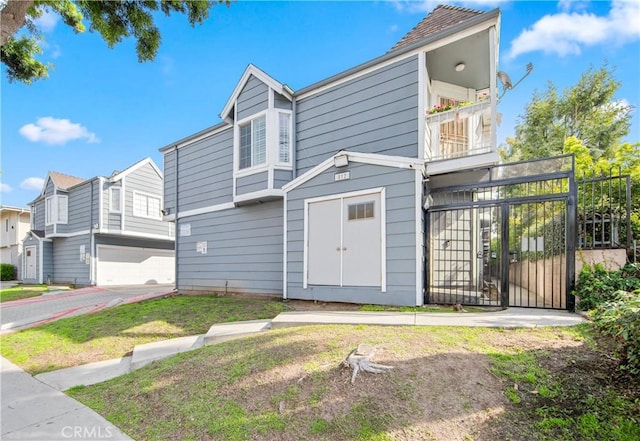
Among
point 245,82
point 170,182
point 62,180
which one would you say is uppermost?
point 245,82

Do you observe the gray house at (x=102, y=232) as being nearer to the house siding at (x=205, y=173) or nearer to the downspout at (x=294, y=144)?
the house siding at (x=205, y=173)

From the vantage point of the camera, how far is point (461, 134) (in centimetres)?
730

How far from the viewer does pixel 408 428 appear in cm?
228

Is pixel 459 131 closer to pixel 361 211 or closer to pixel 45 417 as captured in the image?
pixel 361 211

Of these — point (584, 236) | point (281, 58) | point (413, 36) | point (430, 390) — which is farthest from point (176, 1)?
point (584, 236)

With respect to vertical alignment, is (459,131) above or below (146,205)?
above

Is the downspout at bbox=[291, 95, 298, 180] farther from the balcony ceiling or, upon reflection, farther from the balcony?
the balcony ceiling

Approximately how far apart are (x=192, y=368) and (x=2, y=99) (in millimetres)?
7947

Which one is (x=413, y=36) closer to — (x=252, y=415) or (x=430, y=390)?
(x=430, y=390)

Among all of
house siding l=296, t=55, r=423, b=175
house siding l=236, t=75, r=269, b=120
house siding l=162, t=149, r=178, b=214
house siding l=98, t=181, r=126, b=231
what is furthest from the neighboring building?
house siding l=296, t=55, r=423, b=175

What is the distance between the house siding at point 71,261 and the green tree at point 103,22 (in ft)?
36.4

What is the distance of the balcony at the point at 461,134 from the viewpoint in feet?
20.3

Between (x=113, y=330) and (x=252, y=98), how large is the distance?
21.6 feet

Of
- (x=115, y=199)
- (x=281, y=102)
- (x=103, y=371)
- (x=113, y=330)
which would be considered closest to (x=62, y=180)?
(x=115, y=199)
